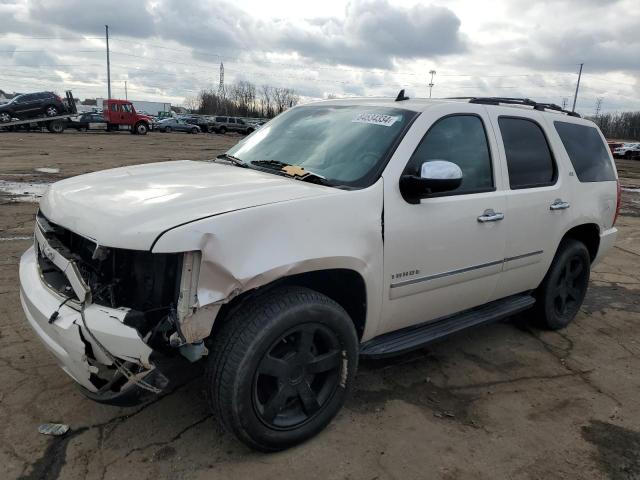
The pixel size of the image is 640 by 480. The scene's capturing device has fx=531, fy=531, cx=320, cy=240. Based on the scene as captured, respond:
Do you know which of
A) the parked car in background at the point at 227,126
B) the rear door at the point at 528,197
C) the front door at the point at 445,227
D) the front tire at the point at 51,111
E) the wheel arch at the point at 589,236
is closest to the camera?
the front door at the point at 445,227

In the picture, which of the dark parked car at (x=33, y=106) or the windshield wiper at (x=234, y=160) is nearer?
the windshield wiper at (x=234, y=160)

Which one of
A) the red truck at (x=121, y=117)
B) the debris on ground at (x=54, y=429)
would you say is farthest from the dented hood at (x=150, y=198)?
the red truck at (x=121, y=117)

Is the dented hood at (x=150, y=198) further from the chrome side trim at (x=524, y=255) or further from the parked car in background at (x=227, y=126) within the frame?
the parked car in background at (x=227, y=126)

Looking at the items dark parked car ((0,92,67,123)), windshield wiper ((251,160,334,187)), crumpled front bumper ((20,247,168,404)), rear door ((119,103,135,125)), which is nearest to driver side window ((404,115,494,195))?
windshield wiper ((251,160,334,187))

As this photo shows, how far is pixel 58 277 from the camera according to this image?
114 inches

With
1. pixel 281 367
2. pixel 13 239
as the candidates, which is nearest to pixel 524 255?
pixel 281 367

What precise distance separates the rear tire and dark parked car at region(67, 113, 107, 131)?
35934mm

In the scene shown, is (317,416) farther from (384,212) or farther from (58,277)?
(58,277)

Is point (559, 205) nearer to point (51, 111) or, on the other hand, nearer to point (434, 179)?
point (434, 179)

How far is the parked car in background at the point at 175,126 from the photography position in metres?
47.6

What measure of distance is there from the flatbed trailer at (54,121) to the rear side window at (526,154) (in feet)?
107

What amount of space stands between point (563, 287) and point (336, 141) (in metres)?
2.63

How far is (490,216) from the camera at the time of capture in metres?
3.50

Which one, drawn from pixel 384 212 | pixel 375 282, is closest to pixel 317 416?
pixel 375 282
